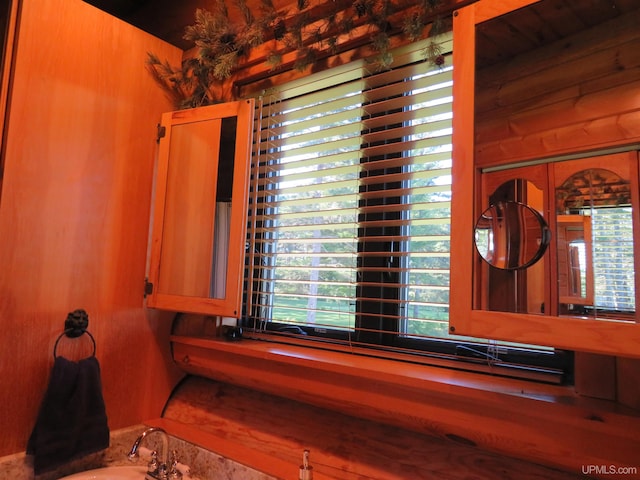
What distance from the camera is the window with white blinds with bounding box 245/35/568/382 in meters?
1.21

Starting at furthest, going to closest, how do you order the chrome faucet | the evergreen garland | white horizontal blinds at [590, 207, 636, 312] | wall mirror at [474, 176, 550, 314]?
the chrome faucet
the evergreen garland
wall mirror at [474, 176, 550, 314]
white horizontal blinds at [590, 207, 636, 312]

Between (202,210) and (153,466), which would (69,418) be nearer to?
(153,466)

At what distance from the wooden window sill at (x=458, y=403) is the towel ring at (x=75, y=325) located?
0.52m

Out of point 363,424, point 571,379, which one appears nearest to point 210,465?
point 363,424

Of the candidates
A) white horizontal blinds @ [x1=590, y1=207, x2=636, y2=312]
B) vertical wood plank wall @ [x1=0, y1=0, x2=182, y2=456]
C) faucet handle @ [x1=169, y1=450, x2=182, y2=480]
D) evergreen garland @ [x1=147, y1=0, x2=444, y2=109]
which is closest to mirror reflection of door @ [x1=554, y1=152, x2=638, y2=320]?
white horizontal blinds @ [x1=590, y1=207, x2=636, y2=312]

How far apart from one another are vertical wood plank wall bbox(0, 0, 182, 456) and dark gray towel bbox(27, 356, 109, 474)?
0.18 ft

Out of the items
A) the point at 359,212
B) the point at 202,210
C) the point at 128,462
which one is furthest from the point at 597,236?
the point at 128,462

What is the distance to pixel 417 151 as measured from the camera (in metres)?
1.31

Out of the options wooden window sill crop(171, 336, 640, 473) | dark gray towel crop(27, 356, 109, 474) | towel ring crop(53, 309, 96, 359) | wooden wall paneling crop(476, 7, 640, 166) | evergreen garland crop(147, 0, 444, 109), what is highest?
evergreen garland crop(147, 0, 444, 109)

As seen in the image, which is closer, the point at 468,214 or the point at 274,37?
the point at 468,214

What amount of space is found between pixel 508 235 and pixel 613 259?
7.7 inches

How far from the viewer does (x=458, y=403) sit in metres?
0.96

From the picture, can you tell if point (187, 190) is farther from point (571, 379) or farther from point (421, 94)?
point (571, 379)

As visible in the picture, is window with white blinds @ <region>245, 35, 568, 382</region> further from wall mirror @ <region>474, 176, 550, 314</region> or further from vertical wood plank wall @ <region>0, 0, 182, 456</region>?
vertical wood plank wall @ <region>0, 0, 182, 456</region>
